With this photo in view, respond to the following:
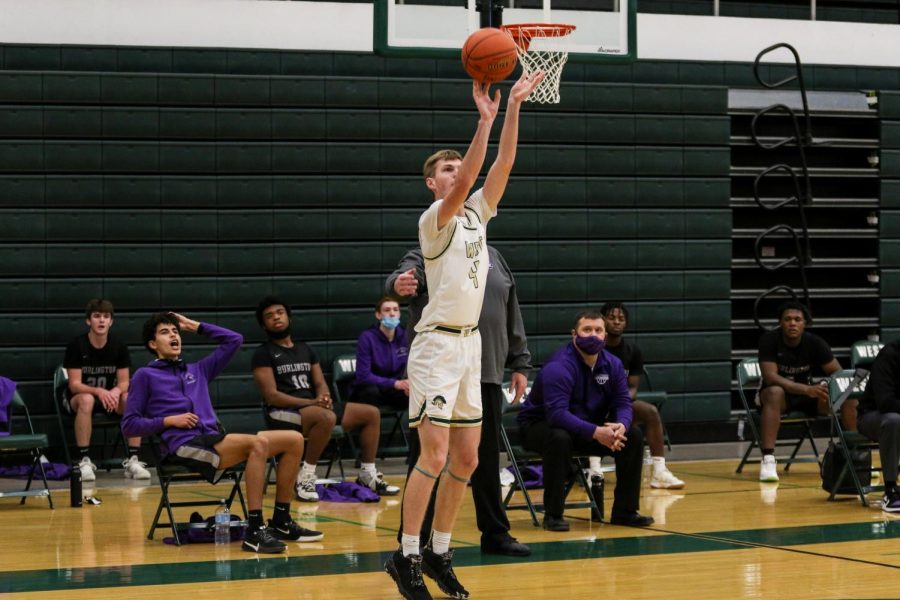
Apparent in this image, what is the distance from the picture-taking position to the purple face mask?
8.14m

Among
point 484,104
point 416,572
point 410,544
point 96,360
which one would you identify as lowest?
point 416,572

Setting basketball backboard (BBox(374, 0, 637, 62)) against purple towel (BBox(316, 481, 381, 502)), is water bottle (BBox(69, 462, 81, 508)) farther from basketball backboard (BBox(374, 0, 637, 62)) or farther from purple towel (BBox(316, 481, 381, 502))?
basketball backboard (BBox(374, 0, 637, 62))

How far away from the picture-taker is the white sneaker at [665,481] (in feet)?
33.1

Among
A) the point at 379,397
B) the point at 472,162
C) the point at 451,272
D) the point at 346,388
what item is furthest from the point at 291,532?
the point at 346,388

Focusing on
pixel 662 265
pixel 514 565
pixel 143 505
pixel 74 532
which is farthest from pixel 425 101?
pixel 514 565

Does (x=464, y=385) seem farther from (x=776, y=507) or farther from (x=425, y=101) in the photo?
(x=425, y=101)

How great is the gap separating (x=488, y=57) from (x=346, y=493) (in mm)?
4749

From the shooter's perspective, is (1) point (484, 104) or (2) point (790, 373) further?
(2) point (790, 373)

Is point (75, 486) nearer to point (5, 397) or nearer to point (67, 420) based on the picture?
point (5, 397)

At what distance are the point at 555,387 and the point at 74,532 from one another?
3094 millimetres

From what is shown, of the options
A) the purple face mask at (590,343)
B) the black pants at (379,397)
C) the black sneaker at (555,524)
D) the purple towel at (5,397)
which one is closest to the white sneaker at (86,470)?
the purple towel at (5,397)

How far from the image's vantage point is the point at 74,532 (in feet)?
27.0

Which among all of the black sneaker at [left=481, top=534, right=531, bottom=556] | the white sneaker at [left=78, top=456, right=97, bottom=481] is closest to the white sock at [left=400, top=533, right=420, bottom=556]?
the black sneaker at [left=481, top=534, right=531, bottom=556]

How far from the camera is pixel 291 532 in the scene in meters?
7.70
